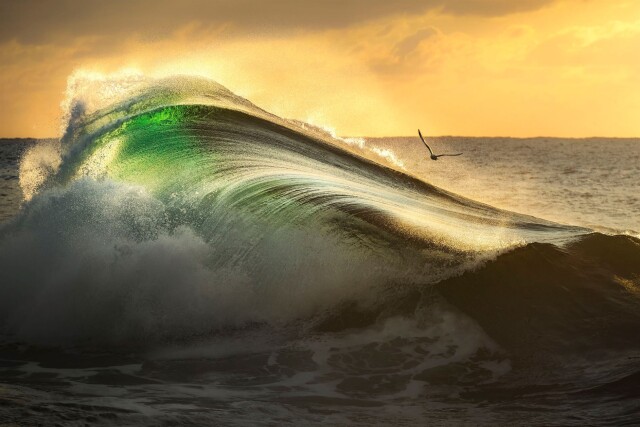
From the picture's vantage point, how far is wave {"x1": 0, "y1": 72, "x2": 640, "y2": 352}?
28.0 ft

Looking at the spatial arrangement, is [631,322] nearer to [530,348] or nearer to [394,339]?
[530,348]

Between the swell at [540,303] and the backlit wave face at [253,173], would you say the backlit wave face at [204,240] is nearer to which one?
the backlit wave face at [253,173]

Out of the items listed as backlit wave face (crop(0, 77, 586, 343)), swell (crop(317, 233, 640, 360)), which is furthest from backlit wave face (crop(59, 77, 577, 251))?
swell (crop(317, 233, 640, 360))

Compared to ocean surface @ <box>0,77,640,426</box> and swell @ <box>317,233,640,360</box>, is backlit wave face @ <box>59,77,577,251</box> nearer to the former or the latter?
ocean surface @ <box>0,77,640,426</box>

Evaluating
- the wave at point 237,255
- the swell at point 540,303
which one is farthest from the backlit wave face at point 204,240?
the swell at point 540,303

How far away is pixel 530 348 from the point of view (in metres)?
7.91

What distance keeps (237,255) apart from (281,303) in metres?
0.98

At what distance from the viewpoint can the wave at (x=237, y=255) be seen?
852 centimetres

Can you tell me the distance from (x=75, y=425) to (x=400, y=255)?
4.67 metres

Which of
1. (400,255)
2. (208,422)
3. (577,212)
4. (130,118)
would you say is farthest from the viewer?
(577,212)

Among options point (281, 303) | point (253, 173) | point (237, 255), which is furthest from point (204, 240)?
point (253, 173)

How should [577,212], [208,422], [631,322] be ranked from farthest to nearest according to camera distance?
[577,212] < [631,322] < [208,422]

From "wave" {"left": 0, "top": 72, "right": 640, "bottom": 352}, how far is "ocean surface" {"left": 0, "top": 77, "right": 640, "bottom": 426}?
3 centimetres

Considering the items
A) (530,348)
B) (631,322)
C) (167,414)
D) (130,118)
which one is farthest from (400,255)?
(130,118)
